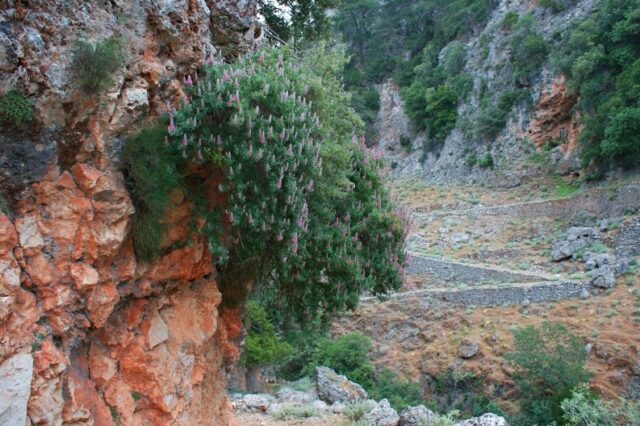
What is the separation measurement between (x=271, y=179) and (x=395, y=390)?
12.6 meters

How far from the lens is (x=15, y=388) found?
3840 mm

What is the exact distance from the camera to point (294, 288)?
7281mm

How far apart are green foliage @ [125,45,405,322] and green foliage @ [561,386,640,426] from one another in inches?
Result: 265

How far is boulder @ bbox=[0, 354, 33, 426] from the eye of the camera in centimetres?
377

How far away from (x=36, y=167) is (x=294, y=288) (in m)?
3.72

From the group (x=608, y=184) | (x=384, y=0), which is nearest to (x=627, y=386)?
(x=608, y=184)

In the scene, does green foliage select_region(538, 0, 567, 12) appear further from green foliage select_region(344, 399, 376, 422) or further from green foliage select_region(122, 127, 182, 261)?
green foliage select_region(122, 127, 182, 261)

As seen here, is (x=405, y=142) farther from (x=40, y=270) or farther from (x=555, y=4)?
(x=40, y=270)

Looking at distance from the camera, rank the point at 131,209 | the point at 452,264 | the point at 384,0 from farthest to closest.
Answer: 1. the point at 384,0
2. the point at 452,264
3. the point at 131,209

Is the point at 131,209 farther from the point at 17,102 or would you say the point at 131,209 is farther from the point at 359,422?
the point at 359,422

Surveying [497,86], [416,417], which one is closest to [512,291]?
[416,417]

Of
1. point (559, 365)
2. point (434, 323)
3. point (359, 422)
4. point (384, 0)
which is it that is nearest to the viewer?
point (359, 422)

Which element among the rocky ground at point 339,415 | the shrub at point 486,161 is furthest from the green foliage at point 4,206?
the shrub at point 486,161

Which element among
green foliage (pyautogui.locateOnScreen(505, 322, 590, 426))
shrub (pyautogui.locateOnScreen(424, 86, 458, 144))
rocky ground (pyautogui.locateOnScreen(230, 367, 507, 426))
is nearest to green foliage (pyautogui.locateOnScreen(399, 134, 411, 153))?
shrub (pyautogui.locateOnScreen(424, 86, 458, 144))
